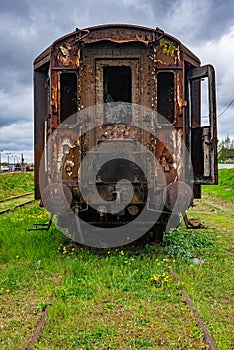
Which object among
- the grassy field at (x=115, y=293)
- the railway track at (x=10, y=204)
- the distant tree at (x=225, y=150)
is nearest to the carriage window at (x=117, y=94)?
the grassy field at (x=115, y=293)

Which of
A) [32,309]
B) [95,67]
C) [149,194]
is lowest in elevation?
[32,309]

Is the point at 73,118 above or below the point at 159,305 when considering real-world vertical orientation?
above

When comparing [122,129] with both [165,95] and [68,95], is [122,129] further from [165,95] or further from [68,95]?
[68,95]

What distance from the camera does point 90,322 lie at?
4.10 metres

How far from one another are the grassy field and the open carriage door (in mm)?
1346

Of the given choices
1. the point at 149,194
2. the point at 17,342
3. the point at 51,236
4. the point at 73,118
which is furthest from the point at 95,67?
the point at 17,342

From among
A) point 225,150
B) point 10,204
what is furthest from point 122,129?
point 225,150

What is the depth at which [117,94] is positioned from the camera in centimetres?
729

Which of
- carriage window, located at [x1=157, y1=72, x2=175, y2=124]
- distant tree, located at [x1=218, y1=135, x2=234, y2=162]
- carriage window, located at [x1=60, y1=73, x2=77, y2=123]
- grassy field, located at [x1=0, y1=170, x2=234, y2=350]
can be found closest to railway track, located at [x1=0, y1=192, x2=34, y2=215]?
grassy field, located at [x1=0, y1=170, x2=234, y2=350]

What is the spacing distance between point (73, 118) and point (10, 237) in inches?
120

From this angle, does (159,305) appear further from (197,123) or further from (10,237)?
(10,237)

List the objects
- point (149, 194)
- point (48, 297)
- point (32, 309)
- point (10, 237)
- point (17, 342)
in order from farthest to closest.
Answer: point (10, 237), point (149, 194), point (48, 297), point (32, 309), point (17, 342)

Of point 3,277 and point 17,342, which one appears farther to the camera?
point 3,277

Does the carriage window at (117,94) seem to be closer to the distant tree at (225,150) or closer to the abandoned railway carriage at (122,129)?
the abandoned railway carriage at (122,129)
